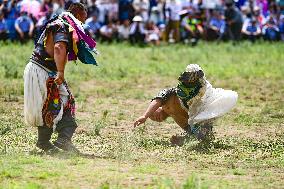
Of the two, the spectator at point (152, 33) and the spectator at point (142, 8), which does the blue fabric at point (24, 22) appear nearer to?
the spectator at point (142, 8)

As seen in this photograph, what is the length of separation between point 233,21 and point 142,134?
14.2 metres

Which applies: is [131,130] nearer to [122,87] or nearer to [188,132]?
[188,132]

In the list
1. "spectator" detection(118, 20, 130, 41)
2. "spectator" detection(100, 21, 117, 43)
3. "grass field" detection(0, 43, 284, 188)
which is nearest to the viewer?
"grass field" detection(0, 43, 284, 188)

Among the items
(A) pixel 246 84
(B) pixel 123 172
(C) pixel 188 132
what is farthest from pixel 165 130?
(A) pixel 246 84

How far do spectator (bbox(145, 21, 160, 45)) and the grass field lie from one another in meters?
Result: 3.28

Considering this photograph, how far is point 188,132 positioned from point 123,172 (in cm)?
221

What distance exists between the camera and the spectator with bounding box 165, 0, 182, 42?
82.4 feet

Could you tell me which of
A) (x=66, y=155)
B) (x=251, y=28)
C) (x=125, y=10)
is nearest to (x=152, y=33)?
(x=125, y=10)

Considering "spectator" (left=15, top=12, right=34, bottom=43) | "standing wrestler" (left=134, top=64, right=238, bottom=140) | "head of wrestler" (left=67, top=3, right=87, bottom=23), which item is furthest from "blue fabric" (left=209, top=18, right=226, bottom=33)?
"head of wrestler" (left=67, top=3, right=87, bottom=23)

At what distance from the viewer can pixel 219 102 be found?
10.5 m

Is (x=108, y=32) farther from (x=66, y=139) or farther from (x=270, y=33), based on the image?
(x=66, y=139)

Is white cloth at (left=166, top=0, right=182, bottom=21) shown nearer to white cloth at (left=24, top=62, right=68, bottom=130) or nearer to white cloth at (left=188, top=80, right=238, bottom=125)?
white cloth at (left=188, top=80, right=238, bottom=125)

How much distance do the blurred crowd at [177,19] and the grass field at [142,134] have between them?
3337 millimetres

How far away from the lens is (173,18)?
2520 centimetres
